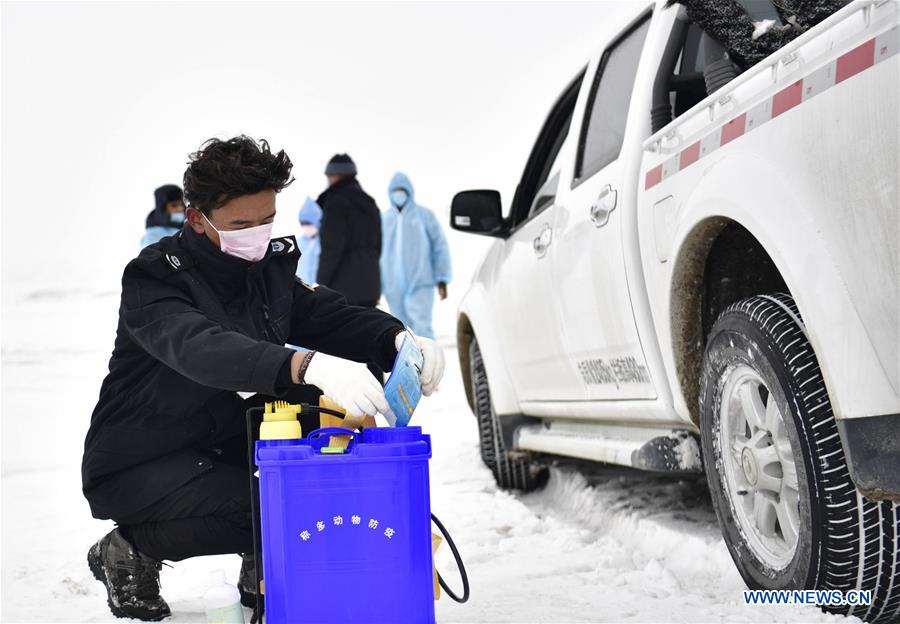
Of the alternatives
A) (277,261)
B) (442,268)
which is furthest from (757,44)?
(442,268)

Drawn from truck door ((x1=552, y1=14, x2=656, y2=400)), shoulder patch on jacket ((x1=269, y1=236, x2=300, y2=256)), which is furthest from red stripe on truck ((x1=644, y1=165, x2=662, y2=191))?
shoulder patch on jacket ((x1=269, y1=236, x2=300, y2=256))

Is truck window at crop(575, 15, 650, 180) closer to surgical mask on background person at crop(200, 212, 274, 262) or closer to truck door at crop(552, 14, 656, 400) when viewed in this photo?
truck door at crop(552, 14, 656, 400)

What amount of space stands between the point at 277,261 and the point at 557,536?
160 centimetres

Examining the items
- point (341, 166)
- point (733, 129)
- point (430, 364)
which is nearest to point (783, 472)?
point (733, 129)

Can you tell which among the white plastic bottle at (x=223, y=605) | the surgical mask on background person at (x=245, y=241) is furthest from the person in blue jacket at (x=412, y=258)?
the white plastic bottle at (x=223, y=605)

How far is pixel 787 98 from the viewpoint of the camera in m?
2.10

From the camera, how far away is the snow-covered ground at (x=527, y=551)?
9.13 ft

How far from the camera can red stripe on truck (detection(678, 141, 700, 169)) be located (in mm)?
2583

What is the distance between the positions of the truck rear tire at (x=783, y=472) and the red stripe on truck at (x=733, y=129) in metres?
0.38

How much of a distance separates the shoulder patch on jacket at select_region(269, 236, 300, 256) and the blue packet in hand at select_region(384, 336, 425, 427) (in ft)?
1.87

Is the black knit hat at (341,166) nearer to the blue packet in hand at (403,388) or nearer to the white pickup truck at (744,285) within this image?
the white pickup truck at (744,285)

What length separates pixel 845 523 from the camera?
6.88 ft

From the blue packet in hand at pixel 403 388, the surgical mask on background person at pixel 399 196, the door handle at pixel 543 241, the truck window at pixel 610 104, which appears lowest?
the blue packet in hand at pixel 403 388

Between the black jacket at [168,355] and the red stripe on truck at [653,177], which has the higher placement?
the red stripe on truck at [653,177]
